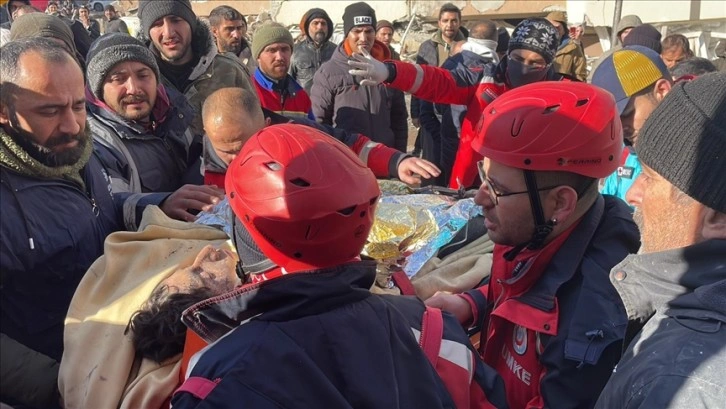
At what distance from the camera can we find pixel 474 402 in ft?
5.73

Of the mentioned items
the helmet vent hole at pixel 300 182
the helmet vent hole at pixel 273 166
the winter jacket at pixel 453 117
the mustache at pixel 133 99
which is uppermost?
the helmet vent hole at pixel 273 166

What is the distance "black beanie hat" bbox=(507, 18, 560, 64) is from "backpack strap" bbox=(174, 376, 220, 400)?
3516mm

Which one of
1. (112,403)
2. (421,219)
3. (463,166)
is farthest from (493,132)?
(463,166)

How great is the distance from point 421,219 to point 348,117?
3074mm

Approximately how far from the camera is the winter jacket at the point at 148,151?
299 cm

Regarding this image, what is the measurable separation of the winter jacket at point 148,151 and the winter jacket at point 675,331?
202 centimetres

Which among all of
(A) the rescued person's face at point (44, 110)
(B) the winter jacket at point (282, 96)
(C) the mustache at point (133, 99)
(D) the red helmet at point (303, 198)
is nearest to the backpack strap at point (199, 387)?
(D) the red helmet at point (303, 198)

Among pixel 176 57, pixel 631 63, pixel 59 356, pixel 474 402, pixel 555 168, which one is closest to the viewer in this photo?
pixel 474 402

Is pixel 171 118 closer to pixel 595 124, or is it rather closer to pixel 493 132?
pixel 493 132

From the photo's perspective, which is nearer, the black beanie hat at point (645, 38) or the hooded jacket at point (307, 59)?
the black beanie hat at point (645, 38)

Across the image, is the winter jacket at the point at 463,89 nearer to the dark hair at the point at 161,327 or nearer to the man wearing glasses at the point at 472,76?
the man wearing glasses at the point at 472,76

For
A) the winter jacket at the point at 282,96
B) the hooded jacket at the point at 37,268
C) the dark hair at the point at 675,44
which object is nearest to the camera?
the hooded jacket at the point at 37,268

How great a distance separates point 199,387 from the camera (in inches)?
54.4

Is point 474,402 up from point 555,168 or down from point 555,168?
down
